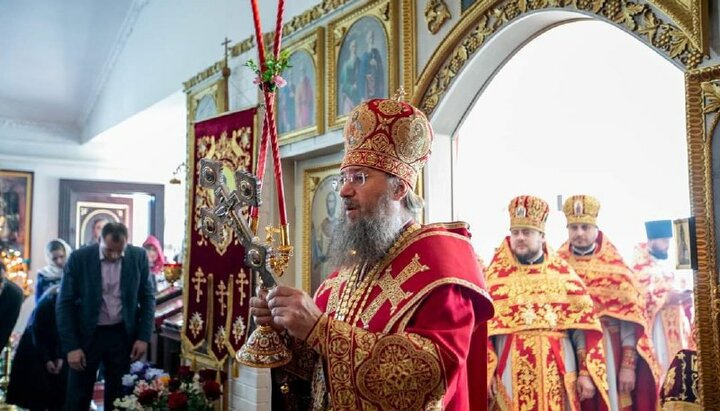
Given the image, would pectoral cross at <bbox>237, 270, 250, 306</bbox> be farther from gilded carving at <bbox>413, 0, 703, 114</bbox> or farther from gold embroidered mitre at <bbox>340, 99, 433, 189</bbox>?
gold embroidered mitre at <bbox>340, 99, 433, 189</bbox>

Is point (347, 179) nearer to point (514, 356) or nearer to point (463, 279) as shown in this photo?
point (463, 279)

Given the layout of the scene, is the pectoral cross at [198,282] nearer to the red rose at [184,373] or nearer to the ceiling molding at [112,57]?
the red rose at [184,373]

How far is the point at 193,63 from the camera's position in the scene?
609cm

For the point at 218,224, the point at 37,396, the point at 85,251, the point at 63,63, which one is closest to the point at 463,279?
the point at 218,224

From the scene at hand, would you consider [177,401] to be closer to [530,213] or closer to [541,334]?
[541,334]

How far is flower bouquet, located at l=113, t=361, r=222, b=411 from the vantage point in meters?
4.30

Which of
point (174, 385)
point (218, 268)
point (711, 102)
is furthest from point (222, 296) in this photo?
point (711, 102)

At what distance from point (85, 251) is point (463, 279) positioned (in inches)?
147

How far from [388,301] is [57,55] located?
8.12m

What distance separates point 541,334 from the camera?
148 inches

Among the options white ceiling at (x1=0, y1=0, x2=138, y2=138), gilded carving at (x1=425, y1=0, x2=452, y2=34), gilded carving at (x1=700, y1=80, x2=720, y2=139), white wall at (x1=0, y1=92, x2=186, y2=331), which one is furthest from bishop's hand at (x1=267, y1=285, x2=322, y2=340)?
white wall at (x1=0, y1=92, x2=186, y2=331)

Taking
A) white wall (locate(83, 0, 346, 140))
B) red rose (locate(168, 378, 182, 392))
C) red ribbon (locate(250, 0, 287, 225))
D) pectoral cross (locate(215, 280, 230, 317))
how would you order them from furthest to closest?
white wall (locate(83, 0, 346, 140)) < pectoral cross (locate(215, 280, 230, 317)) < red rose (locate(168, 378, 182, 392)) < red ribbon (locate(250, 0, 287, 225))

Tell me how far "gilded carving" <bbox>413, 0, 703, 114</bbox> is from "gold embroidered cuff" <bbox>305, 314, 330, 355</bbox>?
1.44m

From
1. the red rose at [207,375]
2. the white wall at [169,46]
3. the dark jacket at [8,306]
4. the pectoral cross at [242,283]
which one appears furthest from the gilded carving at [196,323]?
the white wall at [169,46]
